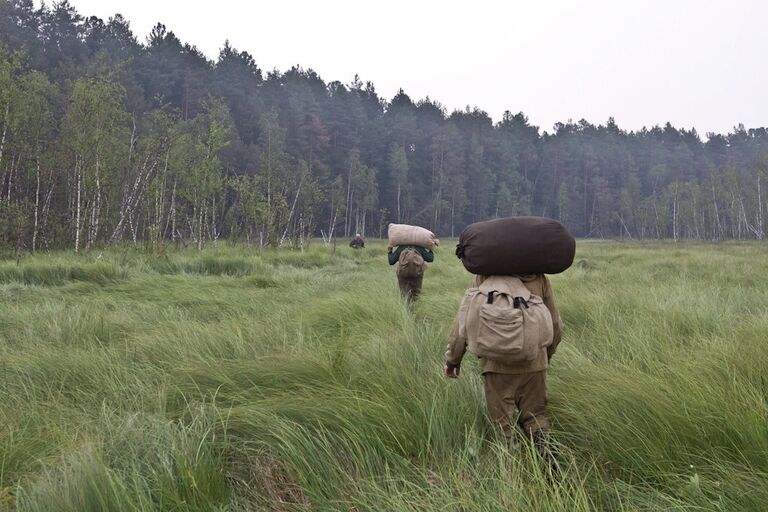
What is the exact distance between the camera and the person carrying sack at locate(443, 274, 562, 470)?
80.8 inches

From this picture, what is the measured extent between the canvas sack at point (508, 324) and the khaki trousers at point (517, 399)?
0.15 meters

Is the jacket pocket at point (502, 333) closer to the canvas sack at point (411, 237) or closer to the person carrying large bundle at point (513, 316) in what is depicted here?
the person carrying large bundle at point (513, 316)

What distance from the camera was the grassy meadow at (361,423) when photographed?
1702mm

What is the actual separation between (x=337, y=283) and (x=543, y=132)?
94619 mm

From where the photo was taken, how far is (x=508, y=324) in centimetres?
205

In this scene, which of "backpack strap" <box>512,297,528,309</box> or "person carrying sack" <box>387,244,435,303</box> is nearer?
"backpack strap" <box>512,297,528,309</box>

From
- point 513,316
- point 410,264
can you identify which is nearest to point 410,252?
point 410,264

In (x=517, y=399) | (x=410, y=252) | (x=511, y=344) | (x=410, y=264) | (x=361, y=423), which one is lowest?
(x=361, y=423)

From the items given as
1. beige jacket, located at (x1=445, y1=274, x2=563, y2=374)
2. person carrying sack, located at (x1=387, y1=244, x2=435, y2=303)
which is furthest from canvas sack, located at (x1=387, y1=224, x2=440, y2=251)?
beige jacket, located at (x1=445, y1=274, x2=563, y2=374)

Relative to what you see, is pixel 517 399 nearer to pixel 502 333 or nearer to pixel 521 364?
pixel 521 364

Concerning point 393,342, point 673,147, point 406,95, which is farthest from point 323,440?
point 673,147

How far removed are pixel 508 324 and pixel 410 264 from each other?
387 cm

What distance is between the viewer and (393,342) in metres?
3.66

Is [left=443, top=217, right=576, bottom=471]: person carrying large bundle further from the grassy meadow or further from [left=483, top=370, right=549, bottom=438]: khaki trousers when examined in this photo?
the grassy meadow
